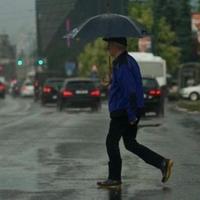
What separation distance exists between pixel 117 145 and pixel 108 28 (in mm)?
1583

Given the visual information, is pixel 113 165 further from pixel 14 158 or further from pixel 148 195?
pixel 14 158

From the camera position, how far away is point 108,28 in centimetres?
1117

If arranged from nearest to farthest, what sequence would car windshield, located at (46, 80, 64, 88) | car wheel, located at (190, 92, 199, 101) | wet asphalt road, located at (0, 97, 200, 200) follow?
1. wet asphalt road, located at (0, 97, 200, 200)
2. car windshield, located at (46, 80, 64, 88)
3. car wheel, located at (190, 92, 199, 101)

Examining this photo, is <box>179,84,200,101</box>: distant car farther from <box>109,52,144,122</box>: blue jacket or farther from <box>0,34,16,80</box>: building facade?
<box>0,34,16,80</box>: building facade

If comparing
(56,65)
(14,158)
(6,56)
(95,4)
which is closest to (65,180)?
(14,158)

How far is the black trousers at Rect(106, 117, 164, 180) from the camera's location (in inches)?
410

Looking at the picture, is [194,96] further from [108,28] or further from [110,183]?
[110,183]

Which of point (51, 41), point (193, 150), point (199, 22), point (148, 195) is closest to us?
point (148, 195)

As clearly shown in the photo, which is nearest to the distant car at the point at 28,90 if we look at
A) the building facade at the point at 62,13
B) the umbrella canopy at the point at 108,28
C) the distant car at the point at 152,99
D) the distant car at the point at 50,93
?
the building facade at the point at 62,13

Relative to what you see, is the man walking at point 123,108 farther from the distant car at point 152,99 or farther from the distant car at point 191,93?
the distant car at point 191,93

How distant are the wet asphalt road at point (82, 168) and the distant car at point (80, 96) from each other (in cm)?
1720

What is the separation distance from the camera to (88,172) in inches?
481

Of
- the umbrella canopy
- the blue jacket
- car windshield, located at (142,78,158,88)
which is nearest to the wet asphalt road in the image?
the blue jacket

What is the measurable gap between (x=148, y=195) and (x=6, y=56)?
147464 mm
